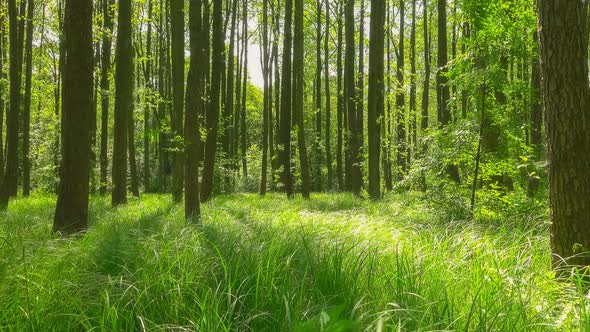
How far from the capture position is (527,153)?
7.22 metres

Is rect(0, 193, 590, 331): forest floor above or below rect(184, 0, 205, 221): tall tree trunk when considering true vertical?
below

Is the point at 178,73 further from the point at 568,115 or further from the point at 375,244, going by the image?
the point at 568,115

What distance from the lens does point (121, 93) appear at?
1136cm

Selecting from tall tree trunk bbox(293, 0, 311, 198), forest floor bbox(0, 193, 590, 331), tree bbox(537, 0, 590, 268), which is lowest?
forest floor bbox(0, 193, 590, 331)

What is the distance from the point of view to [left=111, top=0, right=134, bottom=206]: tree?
1112cm

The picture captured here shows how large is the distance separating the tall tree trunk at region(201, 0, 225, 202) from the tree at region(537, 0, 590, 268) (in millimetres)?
8571

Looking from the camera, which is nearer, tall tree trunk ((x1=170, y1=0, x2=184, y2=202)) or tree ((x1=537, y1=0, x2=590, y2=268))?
tree ((x1=537, y1=0, x2=590, y2=268))

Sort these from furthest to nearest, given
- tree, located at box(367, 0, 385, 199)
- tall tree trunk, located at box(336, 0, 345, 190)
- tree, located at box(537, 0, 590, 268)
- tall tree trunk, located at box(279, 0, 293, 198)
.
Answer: tall tree trunk, located at box(336, 0, 345, 190), tall tree trunk, located at box(279, 0, 293, 198), tree, located at box(367, 0, 385, 199), tree, located at box(537, 0, 590, 268)

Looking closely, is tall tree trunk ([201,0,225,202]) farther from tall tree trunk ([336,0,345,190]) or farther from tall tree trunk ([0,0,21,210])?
tall tree trunk ([336,0,345,190])

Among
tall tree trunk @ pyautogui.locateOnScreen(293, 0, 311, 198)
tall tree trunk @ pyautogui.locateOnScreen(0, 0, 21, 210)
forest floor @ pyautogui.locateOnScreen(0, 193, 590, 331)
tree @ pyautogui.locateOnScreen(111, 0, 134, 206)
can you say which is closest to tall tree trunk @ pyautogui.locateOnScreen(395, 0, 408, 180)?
tall tree trunk @ pyautogui.locateOnScreen(293, 0, 311, 198)

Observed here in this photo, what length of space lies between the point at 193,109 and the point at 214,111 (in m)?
4.98

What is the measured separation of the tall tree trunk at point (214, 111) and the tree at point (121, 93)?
2060 mm

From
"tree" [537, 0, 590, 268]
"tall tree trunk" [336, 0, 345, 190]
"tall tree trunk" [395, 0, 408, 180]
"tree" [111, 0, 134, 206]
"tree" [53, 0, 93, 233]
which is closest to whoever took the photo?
"tree" [537, 0, 590, 268]

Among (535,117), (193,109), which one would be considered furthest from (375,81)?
(193,109)
